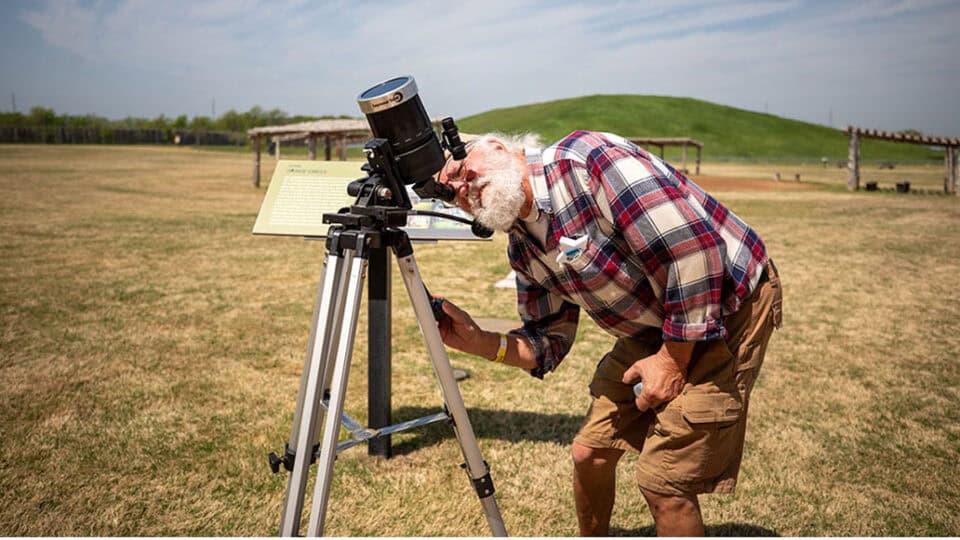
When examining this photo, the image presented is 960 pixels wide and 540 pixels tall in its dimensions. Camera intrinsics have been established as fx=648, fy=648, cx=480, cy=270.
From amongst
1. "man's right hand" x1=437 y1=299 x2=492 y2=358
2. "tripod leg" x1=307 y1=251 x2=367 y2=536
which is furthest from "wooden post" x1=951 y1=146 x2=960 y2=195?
"tripod leg" x1=307 y1=251 x2=367 y2=536

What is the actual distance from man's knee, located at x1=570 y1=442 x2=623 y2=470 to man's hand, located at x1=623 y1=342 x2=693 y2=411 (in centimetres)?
36

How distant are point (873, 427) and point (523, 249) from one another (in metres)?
3.28

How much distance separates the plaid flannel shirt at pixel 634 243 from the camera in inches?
72.7

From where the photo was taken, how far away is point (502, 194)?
1.99m

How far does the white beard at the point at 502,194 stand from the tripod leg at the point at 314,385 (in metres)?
0.48

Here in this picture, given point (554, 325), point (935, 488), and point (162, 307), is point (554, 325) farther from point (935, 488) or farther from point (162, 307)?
point (162, 307)

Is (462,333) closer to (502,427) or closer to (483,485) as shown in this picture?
(483,485)

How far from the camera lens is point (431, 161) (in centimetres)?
196

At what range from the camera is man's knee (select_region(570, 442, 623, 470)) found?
2357 millimetres

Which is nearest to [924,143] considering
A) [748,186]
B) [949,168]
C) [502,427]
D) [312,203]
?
[949,168]

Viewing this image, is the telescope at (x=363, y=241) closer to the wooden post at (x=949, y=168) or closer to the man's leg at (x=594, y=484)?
the man's leg at (x=594, y=484)

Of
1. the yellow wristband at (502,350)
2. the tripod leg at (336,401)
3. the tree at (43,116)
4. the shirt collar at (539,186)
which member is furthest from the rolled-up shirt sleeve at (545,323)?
the tree at (43,116)

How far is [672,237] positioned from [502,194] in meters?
0.52

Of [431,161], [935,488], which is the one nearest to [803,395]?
[935,488]
